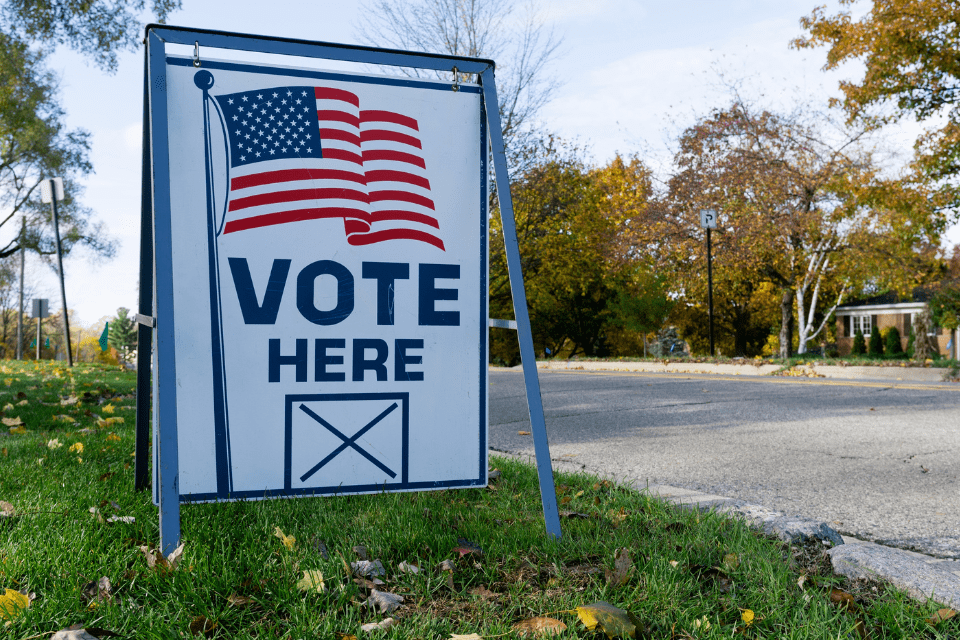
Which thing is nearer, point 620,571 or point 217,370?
point 620,571

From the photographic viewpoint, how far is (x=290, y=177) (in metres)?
2.81

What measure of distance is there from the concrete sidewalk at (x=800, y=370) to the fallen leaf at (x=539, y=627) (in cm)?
1201

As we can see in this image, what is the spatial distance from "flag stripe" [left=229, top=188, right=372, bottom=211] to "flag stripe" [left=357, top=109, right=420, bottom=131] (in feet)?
1.04

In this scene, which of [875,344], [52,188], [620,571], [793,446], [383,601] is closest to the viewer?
[383,601]

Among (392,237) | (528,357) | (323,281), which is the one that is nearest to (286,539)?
(323,281)

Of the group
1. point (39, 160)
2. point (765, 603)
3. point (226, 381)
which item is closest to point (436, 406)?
point (226, 381)

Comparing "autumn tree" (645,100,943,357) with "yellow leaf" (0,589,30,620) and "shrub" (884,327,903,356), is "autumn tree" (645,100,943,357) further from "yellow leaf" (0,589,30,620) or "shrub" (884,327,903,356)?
"yellow leaf" (0,589,30,620)

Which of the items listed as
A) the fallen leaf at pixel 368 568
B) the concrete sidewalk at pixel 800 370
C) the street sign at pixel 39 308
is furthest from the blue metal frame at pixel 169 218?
the street sign at pixel 39 308

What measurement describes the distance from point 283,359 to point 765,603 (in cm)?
190

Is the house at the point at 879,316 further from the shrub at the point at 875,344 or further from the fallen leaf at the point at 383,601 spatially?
the fallen leaf at the point at 383,601

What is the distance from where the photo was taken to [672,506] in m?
3.12

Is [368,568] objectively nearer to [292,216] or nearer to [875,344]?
[292,216]

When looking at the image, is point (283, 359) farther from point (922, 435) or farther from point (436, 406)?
point (922, 435)

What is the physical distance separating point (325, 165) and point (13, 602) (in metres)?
1.81
